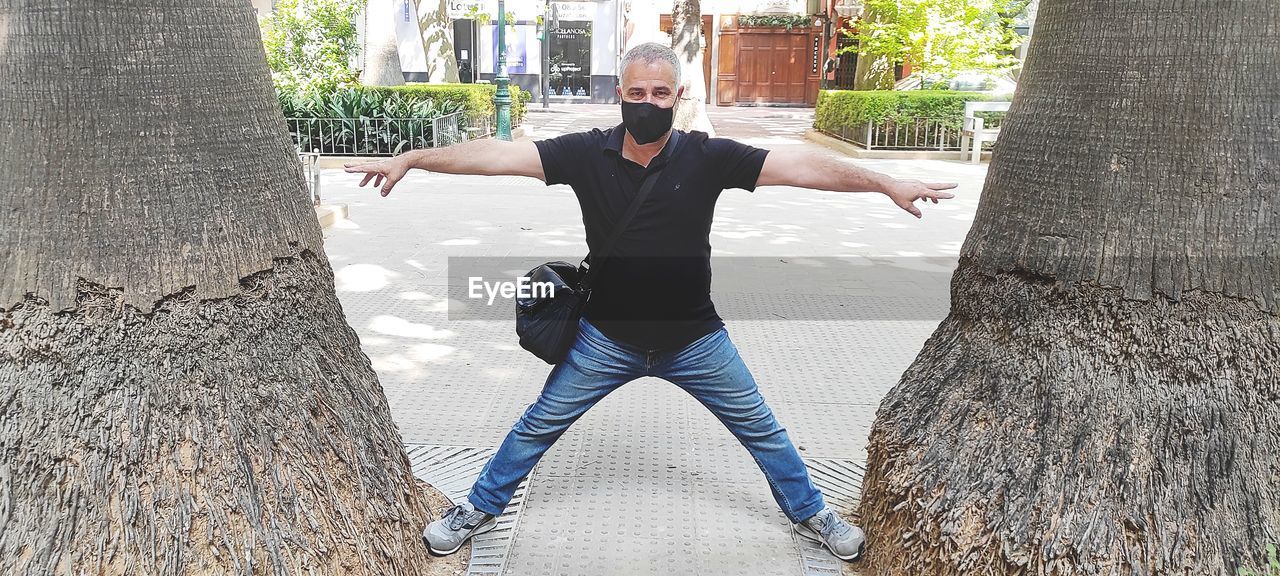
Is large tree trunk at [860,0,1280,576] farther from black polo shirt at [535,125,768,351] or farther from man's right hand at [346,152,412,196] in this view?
man's right hand at [346,152,412,196]

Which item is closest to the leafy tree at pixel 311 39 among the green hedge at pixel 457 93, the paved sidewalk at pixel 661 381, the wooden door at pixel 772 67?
the green hedge at pixel 457 93

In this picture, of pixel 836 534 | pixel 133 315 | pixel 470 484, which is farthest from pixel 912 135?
pixel 133 315

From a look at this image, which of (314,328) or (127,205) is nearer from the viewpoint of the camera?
(127,205)

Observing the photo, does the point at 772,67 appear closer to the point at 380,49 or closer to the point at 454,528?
the point at 380,49

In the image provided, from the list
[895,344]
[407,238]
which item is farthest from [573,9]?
[895,344]

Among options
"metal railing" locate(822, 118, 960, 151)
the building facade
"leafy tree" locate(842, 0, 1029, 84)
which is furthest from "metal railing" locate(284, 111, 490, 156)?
the building facade

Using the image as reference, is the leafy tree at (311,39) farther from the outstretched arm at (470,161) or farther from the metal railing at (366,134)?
the outstretched arm at (470,161)

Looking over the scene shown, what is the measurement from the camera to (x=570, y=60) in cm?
3628

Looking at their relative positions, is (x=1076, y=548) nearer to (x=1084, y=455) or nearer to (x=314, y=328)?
(x=1084, y=455)

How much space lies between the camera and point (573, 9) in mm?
35594

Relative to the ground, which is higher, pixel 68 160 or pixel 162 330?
pixel 68 160

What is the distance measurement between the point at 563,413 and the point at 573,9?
3382 cm

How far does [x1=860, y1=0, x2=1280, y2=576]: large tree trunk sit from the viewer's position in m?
2.68

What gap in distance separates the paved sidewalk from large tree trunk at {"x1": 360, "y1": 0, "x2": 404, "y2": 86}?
7651mm
